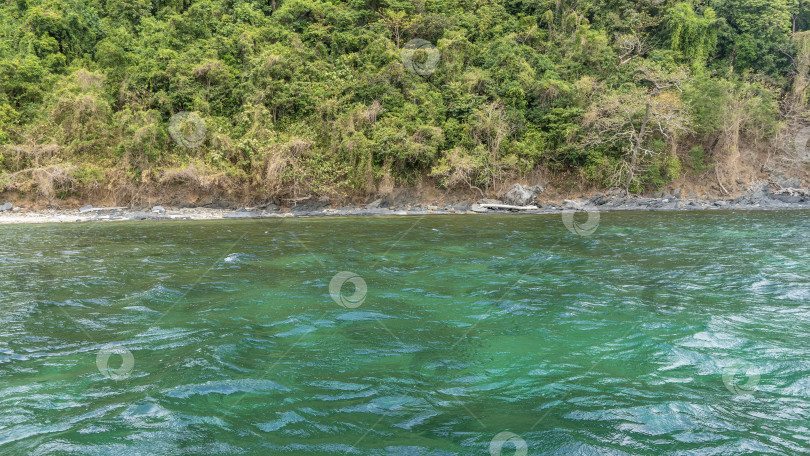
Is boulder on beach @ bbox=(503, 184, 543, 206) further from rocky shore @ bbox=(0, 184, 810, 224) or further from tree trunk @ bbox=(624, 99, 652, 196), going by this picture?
tree trunk @ bbox=(624, 99, 652, 196)

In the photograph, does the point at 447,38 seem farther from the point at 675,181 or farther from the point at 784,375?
the point at 784,375

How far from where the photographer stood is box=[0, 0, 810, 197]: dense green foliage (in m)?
28.3

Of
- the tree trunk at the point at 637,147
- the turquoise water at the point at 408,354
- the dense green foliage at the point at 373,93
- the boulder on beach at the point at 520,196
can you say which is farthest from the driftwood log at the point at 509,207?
the turquoise water at the point at 408,354

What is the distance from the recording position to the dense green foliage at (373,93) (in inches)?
1114

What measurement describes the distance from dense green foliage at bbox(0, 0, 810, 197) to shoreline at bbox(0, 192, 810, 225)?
1739 mm

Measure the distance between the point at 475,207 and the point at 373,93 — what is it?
10484 mm

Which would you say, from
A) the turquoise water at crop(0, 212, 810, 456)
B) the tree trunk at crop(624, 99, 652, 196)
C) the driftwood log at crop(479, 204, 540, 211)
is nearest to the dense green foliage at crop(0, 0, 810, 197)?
the tree trunk at crop(624, 99, 652, 196)

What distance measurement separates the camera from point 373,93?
1223 inches

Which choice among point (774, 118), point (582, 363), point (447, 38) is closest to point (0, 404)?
point (582, 363)

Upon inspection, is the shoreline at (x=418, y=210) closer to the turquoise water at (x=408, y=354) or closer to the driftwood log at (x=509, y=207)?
the driftwood log at (x=509, y=207)

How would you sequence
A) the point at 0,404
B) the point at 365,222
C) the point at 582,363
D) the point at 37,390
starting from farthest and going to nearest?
the point at 365,222, the point at 582,363, the point at 37,390, the point at 0,404

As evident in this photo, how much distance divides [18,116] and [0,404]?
33.0 meters

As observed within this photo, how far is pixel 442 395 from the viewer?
4812 millimetres

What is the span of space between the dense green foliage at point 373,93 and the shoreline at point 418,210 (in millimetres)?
1739
